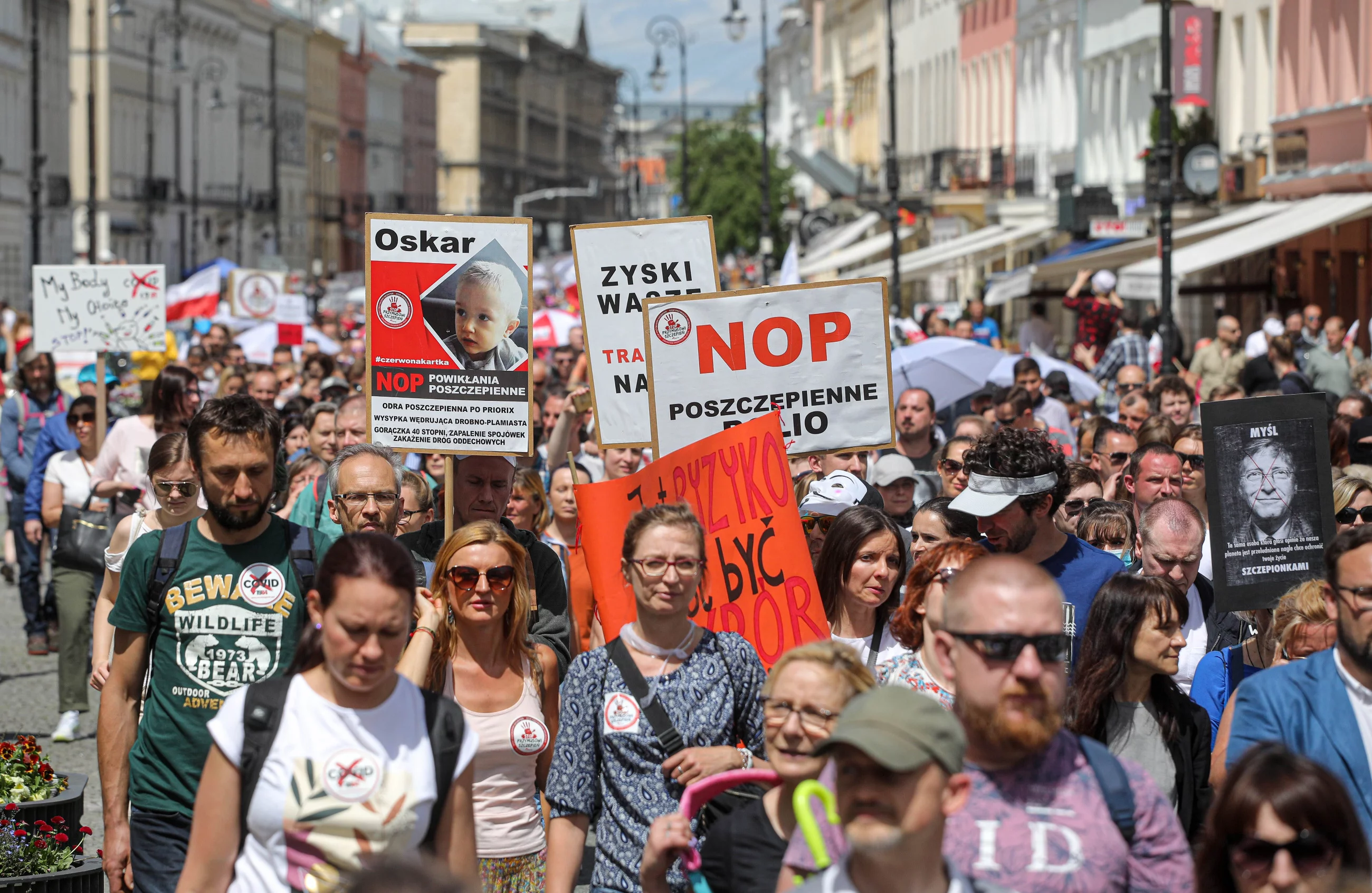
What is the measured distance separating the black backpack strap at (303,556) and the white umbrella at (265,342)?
69.5 feet

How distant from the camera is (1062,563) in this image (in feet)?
19.9

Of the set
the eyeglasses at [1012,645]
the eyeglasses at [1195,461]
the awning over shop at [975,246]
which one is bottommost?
the eyeglasses at [1012,645]

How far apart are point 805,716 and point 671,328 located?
151 inches

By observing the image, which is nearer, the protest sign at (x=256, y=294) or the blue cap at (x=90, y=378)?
the blue cap at (x=90, y=378)

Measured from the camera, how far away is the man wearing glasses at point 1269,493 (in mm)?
6547

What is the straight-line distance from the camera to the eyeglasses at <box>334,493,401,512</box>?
21.5ft

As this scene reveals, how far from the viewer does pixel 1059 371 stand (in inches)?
617

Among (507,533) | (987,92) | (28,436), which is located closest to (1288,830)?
(507,533)

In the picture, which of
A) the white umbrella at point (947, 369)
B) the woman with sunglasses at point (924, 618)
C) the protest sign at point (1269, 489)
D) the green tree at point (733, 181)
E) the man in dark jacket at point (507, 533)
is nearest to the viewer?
the woman with sunglasses at point (924, 618)

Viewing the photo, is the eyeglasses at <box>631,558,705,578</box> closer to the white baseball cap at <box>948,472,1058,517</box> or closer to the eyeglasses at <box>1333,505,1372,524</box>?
the white baseball cap at <box>948,472,1058,517</box>

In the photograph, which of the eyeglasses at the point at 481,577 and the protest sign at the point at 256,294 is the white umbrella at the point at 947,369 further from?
the protest sign at the point at 256,294

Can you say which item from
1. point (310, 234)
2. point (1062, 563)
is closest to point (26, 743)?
point (1062, 563)

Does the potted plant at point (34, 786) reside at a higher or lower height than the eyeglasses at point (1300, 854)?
lower

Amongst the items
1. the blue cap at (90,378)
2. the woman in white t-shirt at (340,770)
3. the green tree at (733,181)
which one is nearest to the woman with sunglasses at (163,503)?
the woman in white t-shirt at (340,770)
